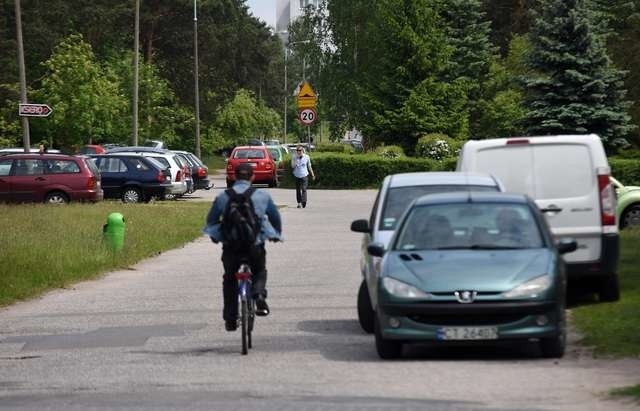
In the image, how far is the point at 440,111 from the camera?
68.3 m

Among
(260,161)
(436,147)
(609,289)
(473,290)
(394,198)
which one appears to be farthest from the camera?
(436,147)

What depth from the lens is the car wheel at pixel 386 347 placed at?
13.2 m

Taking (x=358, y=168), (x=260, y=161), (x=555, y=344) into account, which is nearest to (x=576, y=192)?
(x=555, y=344)

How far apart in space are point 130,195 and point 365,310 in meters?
31.5

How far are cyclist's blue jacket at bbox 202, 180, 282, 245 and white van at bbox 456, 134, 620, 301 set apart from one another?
4064 millimetres

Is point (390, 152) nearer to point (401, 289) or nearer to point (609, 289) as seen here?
point (609, 289)

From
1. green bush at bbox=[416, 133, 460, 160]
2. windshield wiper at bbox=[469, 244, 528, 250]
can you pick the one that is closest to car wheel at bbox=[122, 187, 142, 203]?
green bush at bbox=[416, 133, 460, 160]

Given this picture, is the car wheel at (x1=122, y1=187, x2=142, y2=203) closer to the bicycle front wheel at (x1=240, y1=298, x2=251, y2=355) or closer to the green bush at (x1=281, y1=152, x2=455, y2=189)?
the green bush at (x1=281, y1=152, x2=455, y2=189)

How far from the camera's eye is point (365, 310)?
50.8 ft

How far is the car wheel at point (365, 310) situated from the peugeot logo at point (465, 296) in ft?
8.37

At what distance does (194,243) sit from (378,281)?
17.7m

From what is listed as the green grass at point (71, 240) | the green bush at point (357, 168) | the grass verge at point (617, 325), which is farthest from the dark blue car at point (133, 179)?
the grass verge at point (617, 325)

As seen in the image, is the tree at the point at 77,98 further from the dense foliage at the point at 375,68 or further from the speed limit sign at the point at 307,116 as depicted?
the speed limit sign at the point at 307,116

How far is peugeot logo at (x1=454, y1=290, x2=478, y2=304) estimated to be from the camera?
12.8m
